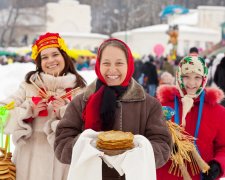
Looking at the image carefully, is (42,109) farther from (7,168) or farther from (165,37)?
(165,37)

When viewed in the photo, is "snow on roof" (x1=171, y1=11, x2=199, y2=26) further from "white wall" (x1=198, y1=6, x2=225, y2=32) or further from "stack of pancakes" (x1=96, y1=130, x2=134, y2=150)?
"stack of pancakes" (x1=96, y1=130, x2=134, y2=150)

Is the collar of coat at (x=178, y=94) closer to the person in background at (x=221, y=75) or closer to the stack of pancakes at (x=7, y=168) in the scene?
the stack of pancakes at (x=7, y=168)

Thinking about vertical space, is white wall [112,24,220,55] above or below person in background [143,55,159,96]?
above

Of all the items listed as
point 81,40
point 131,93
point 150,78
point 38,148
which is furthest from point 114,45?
point 81,40

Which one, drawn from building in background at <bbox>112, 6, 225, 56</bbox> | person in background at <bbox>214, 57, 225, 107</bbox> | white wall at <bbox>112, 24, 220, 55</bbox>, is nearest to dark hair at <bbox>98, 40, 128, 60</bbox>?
person in background at <bbox>214, 57, 225, 107</bbox>

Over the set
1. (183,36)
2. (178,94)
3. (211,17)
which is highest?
(211,17)

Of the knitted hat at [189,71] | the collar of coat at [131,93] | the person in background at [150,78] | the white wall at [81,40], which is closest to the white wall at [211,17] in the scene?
the white wall at [81,40]

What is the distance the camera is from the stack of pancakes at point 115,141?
218 cm

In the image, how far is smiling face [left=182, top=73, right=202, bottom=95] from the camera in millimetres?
3347

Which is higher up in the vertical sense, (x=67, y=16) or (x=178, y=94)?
(x=67, y=16)

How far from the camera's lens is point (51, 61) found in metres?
3.49

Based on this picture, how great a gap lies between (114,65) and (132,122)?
0.98 ft

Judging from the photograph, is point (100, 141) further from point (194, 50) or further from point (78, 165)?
point (194, 50)

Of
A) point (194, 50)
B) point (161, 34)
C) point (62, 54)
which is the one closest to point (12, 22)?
point (161, 34)
